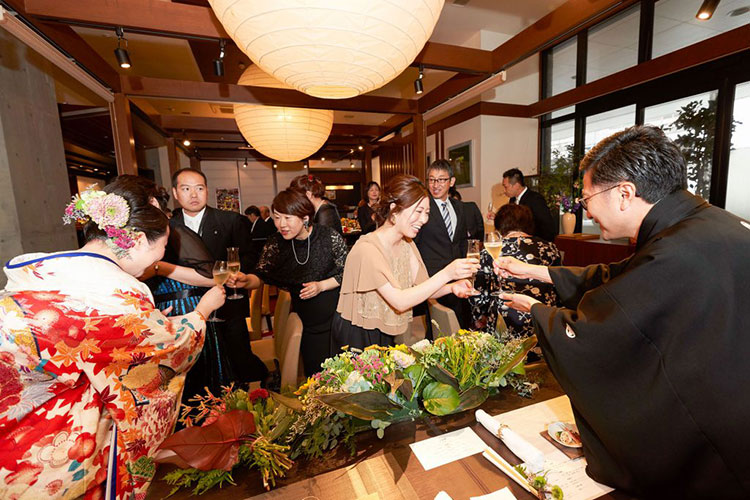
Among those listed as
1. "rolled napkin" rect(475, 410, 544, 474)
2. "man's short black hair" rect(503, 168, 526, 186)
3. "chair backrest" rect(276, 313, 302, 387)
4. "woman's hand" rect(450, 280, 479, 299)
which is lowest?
"chair backrest" rect(276, 313, 302, 387)

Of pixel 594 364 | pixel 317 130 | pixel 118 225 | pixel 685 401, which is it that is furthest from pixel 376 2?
pixel 317 130

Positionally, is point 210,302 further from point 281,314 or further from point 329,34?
point 329,34

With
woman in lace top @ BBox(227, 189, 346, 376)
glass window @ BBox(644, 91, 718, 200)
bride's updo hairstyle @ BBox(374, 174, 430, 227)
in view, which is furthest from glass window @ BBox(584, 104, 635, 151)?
woman in lace top @ BBox(227, 189, 346, 376)

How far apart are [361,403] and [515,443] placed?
1.34 ft

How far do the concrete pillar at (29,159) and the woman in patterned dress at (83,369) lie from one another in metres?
1.91

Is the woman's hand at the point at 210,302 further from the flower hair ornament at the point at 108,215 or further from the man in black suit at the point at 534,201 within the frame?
the man in black suit at the point at 534,201

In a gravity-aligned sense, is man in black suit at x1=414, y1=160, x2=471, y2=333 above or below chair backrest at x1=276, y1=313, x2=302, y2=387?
above

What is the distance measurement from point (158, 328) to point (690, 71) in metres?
6.14

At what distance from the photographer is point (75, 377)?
1.03 m

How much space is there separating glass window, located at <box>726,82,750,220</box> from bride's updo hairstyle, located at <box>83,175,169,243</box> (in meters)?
5.56

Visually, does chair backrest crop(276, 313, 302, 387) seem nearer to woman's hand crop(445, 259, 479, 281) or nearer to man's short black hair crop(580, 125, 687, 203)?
woman's hand crop(445, 259, 479, 281)

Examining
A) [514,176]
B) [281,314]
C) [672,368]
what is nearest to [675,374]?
[672,368]

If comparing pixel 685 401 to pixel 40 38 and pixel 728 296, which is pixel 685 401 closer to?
pixel 728 296

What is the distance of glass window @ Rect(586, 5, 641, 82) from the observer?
481cm
